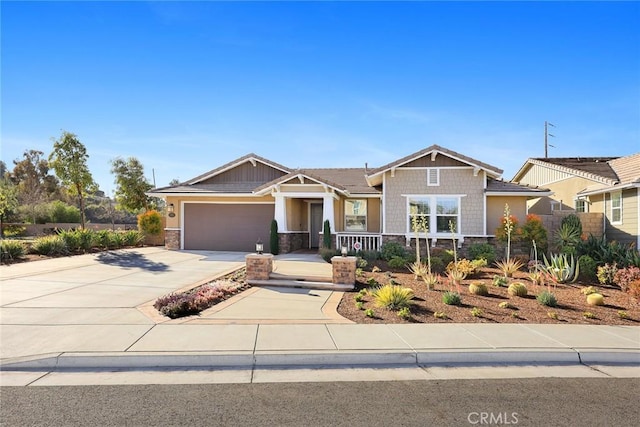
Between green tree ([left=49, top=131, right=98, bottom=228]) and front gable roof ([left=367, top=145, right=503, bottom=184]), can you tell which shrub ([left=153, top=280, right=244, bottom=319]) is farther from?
green tree ([left=49, top=131, right=98, bottom=228])

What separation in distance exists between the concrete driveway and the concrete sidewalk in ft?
0.10

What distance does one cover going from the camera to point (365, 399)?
14.1 feet

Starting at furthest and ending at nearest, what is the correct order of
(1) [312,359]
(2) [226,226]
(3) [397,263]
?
(2) [226,226]
(3) [397,263]
(1) [312,359]

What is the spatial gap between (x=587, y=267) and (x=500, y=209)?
5.18 meters

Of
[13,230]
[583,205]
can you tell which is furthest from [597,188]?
[13,230]

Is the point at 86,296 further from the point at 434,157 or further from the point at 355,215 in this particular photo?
the point at 434,157

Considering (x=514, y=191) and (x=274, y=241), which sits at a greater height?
(x=514, y=191)

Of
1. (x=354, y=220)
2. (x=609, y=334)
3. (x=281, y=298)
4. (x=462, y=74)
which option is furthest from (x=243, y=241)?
(x=609, y=334)

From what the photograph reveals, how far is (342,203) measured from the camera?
19078mm

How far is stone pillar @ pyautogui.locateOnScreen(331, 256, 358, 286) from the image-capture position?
10227mm

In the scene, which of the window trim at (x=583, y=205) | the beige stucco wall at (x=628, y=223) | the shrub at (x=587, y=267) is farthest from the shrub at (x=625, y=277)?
the window trim at (x=583, y=205)

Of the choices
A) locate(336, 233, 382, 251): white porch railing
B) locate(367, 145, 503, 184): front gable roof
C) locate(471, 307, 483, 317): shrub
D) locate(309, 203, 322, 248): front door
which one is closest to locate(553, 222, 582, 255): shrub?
locate(367, 145, 503, 184): front gable roof

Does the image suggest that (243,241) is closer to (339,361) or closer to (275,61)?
(275,61)

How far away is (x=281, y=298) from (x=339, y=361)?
3.86m
